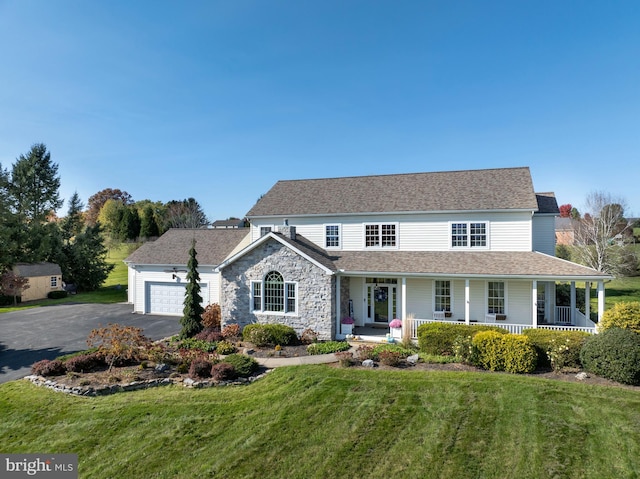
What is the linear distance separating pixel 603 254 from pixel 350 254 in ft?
99.7

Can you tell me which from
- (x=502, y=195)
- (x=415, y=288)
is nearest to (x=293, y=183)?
(x=415, y=288)

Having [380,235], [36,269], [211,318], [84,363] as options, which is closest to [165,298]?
[211,318]

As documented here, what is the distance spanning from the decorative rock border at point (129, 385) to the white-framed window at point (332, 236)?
33.0 ft

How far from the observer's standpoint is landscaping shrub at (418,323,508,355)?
1393cm

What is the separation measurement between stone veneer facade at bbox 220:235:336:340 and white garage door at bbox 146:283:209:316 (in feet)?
22.8

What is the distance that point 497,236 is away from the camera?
1792 centimetres

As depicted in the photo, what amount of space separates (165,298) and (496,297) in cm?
2112

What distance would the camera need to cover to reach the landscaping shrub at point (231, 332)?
1719 cm

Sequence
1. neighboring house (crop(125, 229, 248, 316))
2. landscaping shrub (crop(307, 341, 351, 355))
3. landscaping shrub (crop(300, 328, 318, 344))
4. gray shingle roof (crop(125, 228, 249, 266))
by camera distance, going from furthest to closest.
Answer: gray shingle roof (crop(125, 228, 249, 266))
neighboring house (crop(125, 229, 248, 316))
landscaping shrub (crop(300, 328, 318, 344))
landscaping shrub (crop(307, 341, 351, 355))

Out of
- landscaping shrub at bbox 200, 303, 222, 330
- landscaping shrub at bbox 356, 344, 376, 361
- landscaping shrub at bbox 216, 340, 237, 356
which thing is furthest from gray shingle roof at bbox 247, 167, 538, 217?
landscaping shrub at bbox 216, 340, 237, 356

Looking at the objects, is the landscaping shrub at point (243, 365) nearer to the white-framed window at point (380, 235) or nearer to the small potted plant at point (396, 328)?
the small potted plant at point (396, 328)

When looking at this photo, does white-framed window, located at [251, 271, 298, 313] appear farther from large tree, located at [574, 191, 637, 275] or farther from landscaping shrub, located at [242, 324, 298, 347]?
large tree, located at [574, 191, 637, 275]

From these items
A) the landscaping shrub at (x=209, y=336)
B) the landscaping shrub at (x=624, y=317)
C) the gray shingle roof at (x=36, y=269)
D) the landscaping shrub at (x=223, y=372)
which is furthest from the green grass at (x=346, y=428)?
the gray shingle roof at (x=36, y=269)

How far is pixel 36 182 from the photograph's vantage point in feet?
150
